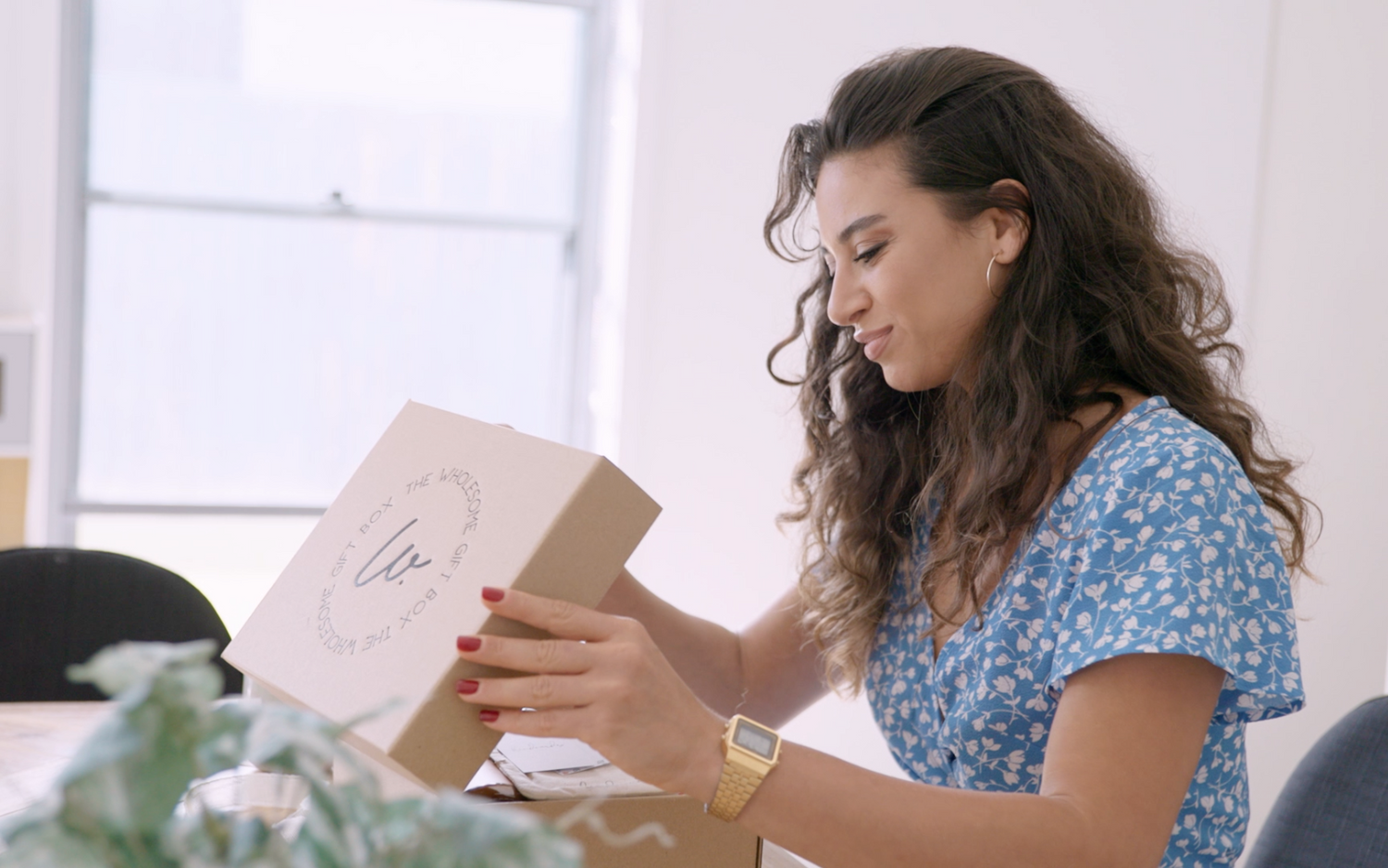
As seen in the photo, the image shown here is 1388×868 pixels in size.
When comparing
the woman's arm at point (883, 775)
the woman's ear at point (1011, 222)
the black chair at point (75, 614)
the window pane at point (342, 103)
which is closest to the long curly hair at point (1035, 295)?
the woman's ear at point (1011, 222)

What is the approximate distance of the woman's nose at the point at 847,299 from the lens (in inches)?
44.3

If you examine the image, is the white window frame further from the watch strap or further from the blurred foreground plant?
the blurred foreground plant

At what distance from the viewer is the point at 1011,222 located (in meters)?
1.10

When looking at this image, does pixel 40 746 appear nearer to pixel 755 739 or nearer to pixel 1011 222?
pixel 755 739

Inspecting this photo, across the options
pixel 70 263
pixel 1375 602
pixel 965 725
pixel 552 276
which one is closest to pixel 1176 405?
pixel 965 725

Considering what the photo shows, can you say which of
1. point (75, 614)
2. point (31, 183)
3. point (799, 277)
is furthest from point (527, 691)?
point (31, 183)

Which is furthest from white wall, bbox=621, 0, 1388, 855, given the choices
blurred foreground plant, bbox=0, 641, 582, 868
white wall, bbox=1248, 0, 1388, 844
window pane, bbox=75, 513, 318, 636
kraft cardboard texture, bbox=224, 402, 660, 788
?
blurred foreground plant, bbox=0, 641, 582, 868

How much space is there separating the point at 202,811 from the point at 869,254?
874mm

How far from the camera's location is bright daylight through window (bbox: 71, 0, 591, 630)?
282 centimetres

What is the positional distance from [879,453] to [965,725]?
14.3 inches

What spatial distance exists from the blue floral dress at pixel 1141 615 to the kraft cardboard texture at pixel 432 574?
1.30 ft

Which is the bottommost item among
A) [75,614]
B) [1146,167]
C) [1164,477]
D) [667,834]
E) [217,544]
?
[217,544]

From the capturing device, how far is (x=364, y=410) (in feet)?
9.95

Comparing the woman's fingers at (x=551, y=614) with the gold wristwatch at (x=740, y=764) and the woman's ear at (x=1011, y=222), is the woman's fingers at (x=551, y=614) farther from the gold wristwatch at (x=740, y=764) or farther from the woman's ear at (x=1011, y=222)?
the woman's ear at (x=1011, y=222)
